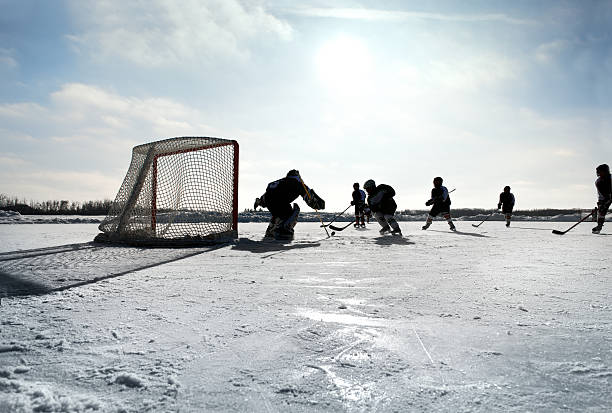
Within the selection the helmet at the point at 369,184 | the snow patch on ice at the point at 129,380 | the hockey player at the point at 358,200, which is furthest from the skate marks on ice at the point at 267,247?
the hockey player at the point at 358,200

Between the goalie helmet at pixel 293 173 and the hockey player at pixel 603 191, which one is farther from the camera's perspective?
the hockey player at pixel 603 191

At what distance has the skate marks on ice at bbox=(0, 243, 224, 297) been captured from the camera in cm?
241

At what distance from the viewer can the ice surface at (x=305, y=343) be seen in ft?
3.26

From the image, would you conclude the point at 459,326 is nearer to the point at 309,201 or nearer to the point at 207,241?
the point at 207,241

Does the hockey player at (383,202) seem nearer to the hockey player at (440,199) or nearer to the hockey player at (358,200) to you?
the hockey player at (440,199)

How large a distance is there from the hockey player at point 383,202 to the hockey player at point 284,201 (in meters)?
1.56

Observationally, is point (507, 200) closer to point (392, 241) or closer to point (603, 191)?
point (603, 191)

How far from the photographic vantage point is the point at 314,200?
23.0ft

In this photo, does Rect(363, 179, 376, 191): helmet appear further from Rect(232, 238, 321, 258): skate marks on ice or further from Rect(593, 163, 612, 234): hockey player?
Rect(593, 163, 612, 234): hockey player

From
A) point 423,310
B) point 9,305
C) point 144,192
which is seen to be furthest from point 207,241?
point 423,310

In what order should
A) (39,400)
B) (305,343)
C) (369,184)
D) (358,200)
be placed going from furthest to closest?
(358,200)
(369,184)
(305,343)
(39,400)

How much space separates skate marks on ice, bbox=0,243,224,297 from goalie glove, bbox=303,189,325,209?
2855 mm

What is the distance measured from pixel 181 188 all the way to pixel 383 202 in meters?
4.15

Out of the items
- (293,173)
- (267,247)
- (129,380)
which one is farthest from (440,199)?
(129,380)
